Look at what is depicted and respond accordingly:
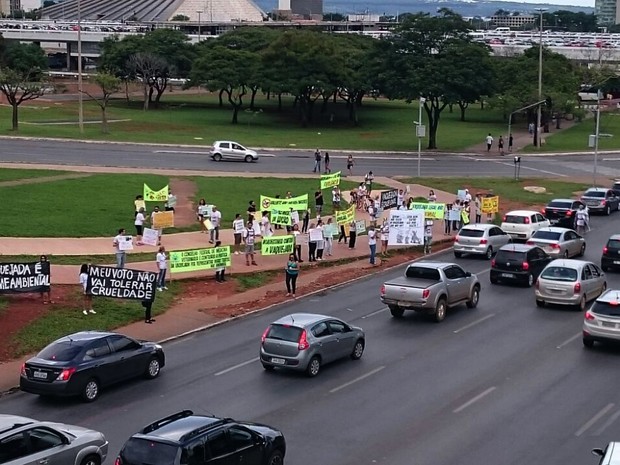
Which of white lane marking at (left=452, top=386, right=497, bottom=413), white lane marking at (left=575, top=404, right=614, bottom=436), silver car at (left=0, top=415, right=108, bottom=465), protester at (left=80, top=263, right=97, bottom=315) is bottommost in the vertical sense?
white lane marking at (left=452, top=386, right=497, bottom=413)

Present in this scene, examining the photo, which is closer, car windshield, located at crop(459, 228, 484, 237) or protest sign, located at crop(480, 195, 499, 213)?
car windshield, located at crop(459, 228, 484, 237)

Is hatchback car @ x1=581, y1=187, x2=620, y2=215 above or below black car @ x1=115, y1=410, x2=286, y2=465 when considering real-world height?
below

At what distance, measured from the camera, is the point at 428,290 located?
2970 cm

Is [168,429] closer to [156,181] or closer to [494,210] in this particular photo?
[494,210]

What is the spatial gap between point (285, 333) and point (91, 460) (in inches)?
313

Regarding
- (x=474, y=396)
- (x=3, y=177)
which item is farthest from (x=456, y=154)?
(x=474, y=396)

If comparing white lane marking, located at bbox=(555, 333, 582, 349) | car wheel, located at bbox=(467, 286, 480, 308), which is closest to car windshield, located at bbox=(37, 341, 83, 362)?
white lane marking, located at bbox=(555, 333, 582, 349)

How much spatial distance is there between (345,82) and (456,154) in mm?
18758

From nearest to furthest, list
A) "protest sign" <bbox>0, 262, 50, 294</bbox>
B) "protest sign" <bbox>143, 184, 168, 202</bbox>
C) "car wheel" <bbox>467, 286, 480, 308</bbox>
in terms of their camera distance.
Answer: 1. "protest sign" <bbox>0, 262, 50, 294</bbox>
2. "car wheel" <bbox>467, 286, 480, 308</bbox>
3. "protest sign" <bbox>143, 184, 168, 202</bbox>

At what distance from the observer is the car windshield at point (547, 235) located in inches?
1583

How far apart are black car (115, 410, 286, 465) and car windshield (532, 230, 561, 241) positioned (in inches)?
981

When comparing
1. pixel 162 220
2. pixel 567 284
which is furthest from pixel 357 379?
pixel 162 220

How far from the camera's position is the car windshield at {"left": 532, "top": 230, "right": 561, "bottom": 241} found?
Answer: 40219mm

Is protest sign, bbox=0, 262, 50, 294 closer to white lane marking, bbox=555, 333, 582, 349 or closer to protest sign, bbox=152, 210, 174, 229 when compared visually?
protest sign, bbox=152, 210, 174, 229
